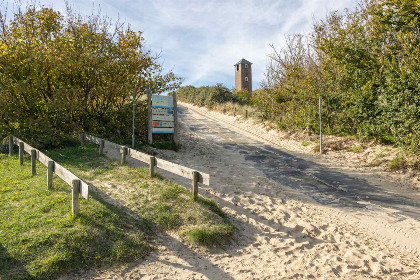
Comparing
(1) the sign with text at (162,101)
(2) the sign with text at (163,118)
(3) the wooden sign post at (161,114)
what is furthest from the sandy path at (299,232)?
(1) the sign with text at (162,101)

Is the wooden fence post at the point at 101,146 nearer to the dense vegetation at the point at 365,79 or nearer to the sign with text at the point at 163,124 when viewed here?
the sign with text at the point at 163,124

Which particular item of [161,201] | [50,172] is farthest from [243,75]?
[50,172]

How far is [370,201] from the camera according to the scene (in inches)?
286

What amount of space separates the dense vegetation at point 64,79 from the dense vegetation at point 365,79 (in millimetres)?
8790

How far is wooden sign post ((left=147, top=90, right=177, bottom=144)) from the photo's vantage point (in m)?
12.1

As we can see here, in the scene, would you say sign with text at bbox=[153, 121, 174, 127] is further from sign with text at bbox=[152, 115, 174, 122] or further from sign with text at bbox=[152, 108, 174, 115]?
sign with text at bbox=[152, 108, 174, 115]

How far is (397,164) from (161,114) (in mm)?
9547

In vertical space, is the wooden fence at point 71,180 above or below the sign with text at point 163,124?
below

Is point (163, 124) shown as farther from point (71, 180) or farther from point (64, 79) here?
point (71, 180)

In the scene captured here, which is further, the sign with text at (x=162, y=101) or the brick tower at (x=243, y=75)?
the brick tower at (x=243, y=75)

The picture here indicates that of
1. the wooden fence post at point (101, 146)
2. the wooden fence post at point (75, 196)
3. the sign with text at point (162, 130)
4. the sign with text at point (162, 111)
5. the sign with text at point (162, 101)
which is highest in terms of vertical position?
the sign with text at point (162, 101)

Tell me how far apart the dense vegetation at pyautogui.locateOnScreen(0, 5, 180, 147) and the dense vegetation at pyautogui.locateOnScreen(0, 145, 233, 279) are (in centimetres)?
401

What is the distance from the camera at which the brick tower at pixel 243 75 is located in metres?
47.8

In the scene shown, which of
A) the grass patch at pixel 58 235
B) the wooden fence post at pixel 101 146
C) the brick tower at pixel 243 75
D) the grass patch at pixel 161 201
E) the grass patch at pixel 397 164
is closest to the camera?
the grass patch at pixel 58 235
